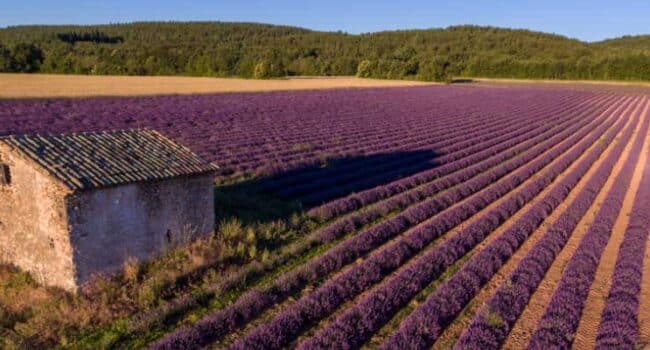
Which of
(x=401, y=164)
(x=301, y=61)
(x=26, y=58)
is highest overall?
(x=301, y=61)

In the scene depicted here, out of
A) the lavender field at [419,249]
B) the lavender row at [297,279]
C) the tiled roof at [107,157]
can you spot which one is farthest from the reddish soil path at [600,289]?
the tiled roof at [107,157]

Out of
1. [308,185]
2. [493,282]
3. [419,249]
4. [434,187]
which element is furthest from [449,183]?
[493,282]

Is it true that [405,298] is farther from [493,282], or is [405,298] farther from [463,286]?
[493,282]

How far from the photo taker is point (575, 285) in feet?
29.2

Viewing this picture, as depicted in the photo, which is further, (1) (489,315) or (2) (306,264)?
(2) (306,264)

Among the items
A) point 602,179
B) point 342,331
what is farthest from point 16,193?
point 602,179

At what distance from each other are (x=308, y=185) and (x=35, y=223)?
319 inches

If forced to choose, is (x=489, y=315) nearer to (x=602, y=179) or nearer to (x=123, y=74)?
(x=602, y=179)

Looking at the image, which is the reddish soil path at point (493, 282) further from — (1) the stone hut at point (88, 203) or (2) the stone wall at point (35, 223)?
(2) the stone wall at point (35, 223)

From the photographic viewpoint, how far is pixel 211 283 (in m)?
8.62

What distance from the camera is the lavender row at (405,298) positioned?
22.7ft

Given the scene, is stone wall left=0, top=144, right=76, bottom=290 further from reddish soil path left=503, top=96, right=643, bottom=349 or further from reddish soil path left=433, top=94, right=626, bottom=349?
reddish soil path left=503, top=96, right=643, bottom=349

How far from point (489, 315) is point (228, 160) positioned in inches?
495

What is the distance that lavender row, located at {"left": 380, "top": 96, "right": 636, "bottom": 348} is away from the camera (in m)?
7.17
